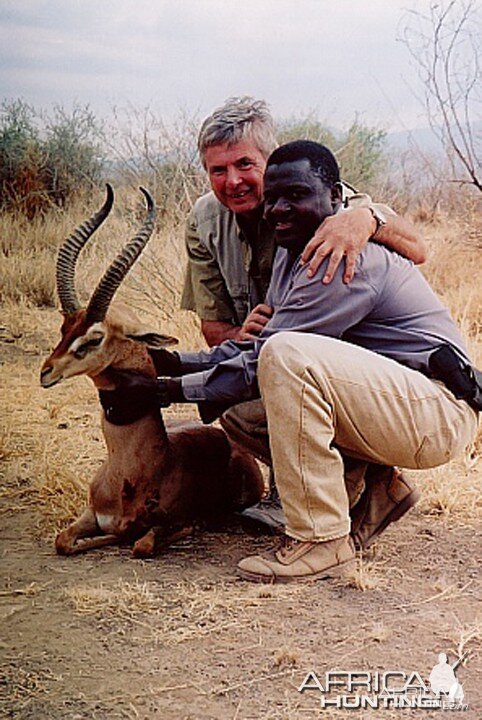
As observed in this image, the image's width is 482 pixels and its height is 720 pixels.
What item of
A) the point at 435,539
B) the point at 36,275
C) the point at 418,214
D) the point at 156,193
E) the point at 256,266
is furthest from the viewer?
the point at 418,214

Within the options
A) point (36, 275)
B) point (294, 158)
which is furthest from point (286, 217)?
point (36, 275)

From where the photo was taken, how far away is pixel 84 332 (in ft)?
13.5

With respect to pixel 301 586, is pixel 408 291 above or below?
above

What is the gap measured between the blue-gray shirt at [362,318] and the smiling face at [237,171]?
573mm

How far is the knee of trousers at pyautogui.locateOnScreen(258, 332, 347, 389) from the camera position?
3.70 m

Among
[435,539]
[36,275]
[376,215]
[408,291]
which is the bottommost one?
[435,539]

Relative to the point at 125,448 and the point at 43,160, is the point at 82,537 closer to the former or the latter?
the point at 125,448

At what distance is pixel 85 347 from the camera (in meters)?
4.08

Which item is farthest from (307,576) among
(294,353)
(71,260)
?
(71,260)

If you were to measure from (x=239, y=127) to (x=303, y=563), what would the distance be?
5.60 feet

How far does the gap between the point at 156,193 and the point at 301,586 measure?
19.4ft

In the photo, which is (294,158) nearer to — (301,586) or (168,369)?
(168,369)

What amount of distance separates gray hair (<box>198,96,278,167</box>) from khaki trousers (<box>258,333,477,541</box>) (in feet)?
3.33

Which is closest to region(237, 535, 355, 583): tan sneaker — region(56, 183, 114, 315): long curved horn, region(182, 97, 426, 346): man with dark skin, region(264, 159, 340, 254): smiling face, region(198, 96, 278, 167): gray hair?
region(182, 97, 426, 346): man with dark skin
